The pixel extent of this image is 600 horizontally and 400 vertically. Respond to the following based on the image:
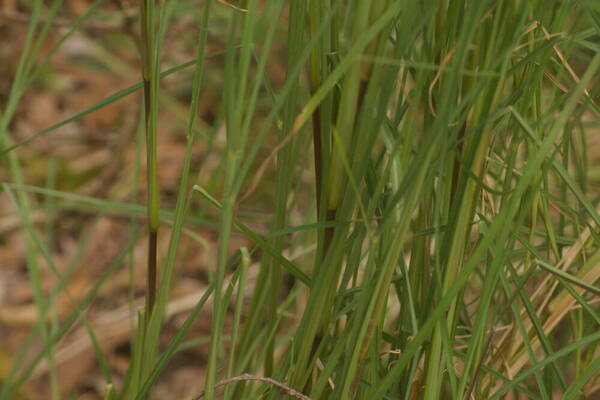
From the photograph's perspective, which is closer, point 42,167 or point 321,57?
point 321,57

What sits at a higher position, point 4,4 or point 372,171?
point 372,171

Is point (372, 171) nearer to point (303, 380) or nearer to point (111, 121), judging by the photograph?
point (303, 380)

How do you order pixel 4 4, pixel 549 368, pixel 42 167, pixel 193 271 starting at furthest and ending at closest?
pixel 4 4, pixel 42 167, pixel 193 271, pixel 549 368

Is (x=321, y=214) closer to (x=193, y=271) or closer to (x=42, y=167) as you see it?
(x=193, y=271)

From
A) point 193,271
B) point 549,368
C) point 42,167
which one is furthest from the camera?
point 42,167

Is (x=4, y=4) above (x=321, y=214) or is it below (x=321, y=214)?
below

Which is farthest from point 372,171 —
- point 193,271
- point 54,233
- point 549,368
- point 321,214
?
point 54,233

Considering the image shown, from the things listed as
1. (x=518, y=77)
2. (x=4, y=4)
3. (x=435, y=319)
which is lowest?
(x=4, y=4)

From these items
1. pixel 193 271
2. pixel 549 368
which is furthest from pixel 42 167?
pixel 549 368

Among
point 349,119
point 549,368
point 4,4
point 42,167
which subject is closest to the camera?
point 349,119
